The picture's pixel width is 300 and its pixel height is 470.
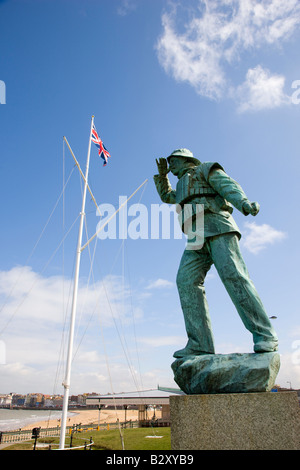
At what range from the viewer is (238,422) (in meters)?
2.94

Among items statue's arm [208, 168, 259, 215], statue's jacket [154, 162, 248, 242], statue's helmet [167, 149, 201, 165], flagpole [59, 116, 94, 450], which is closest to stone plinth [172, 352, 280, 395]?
statue's jacket [154, 162, 248, 242]

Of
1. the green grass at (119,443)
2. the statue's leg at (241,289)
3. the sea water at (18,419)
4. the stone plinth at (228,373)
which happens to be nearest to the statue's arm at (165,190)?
the statue's leg at (241,289)

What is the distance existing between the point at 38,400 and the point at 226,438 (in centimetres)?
16714

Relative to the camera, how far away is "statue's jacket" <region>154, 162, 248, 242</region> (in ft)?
13.7

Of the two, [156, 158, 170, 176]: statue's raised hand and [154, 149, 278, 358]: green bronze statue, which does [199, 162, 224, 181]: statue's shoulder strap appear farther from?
[156, 158, 170, 176]: statue's raised hand

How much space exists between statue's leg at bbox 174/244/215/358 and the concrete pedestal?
753mm

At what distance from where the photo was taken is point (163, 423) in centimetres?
2834

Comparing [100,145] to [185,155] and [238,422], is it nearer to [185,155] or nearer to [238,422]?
[185,155]

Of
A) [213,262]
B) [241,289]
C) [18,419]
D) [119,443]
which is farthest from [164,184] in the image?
[18,419]

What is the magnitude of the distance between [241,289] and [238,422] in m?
1.45

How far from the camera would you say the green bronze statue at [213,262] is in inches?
143
